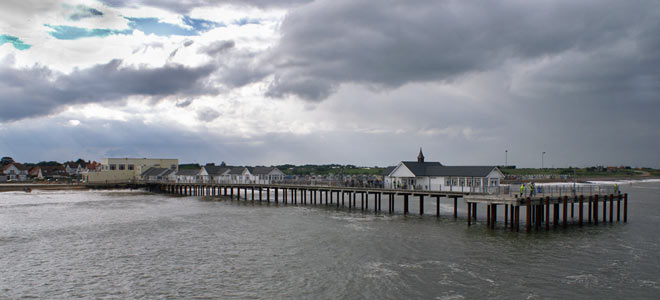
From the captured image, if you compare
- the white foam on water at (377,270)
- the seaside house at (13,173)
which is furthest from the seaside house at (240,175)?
the seaside house at (13,173)

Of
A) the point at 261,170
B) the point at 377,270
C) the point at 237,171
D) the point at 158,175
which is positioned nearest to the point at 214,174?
the point at 237,171

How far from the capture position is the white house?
4306 cm

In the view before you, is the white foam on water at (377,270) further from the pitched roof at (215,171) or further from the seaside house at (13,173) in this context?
the seaside house at (13,173)

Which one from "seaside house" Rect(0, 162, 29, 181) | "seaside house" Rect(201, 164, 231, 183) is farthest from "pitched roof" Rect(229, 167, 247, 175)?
"seaside house" Rect(0, 162, 29, 181)

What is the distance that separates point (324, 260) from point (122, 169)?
360ft

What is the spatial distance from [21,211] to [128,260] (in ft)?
119

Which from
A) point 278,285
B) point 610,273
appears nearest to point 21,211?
point 278,285

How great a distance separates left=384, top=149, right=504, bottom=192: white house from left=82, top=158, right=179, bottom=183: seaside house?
8318 centimetres

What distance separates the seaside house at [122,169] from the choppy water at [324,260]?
241 feet

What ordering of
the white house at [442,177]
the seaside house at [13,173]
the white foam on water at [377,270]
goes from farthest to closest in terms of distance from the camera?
the seaside house at [13,173] → the white house at [442,177] → the white foam on water at [377,270]

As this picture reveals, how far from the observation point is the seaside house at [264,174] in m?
80.3

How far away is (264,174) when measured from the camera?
3177 inches

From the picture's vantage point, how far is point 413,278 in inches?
824

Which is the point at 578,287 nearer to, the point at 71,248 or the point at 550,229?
the point at 550,229
